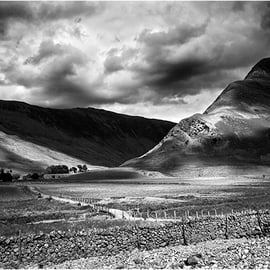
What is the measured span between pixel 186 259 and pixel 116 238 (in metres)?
9.30

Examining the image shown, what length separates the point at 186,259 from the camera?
27.2m

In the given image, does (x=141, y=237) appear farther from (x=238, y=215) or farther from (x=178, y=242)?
(x=238, y=215)

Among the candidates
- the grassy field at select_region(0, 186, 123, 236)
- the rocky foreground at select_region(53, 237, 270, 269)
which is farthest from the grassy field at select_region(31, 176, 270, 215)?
the rocky foreground at select_region(53, 237, 270, 269)

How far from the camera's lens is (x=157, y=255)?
30.7 m

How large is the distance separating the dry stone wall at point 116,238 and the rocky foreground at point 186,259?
1140mm

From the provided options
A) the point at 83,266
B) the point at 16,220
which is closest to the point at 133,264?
the point at 83,266

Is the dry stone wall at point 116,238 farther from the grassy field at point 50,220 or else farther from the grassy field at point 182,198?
the grassy field at point 182,198

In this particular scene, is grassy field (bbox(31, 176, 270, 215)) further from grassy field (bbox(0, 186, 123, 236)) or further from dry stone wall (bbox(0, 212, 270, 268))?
dry stone wall (bbox(0, 212, 270, 268))

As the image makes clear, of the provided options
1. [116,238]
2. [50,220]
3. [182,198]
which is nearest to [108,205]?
[182,198]

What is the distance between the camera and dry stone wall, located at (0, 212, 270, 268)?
30.8 meters

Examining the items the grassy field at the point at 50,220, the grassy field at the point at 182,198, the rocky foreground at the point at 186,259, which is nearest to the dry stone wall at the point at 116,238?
the rocky foreground at the point at 186,259

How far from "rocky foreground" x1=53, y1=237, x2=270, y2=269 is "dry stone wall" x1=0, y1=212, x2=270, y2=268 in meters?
1.14

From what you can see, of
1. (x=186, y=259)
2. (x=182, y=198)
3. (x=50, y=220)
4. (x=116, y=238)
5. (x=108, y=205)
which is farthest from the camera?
(x=182, y=198)

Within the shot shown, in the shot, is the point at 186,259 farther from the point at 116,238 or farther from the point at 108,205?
the point at 108,205
